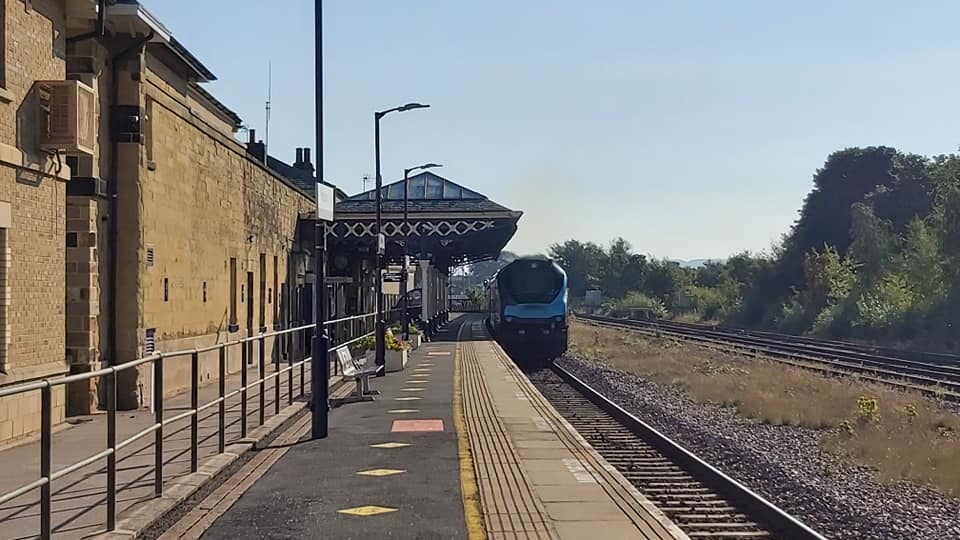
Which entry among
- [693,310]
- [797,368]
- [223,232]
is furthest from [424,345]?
[693,310]

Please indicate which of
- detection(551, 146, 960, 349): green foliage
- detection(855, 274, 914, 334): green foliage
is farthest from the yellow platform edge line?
detection(855, 274, 914, 334): green foliage

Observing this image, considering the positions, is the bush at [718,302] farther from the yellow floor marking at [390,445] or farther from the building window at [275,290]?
the yellow floor marking at [390,445]

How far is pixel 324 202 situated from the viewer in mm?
14812

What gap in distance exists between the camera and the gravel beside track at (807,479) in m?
10.8

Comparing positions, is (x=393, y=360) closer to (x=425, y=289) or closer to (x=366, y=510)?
(x=366, y=510)

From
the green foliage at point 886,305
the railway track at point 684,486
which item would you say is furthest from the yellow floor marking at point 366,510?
the green foliage at point 886,305

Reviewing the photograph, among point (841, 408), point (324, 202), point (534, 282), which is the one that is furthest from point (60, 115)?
point (534, 282)

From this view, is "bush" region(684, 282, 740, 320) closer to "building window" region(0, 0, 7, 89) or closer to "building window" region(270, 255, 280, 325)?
"building window" region(270, 255, 280, 325)

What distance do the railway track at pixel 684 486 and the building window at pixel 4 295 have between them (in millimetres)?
7407

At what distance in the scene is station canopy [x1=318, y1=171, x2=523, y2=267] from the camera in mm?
41344

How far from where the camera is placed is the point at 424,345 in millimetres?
39906

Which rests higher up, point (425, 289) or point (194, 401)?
point (425, 289)

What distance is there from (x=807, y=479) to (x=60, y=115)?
33.8 ft

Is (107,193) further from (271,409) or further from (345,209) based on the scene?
(345,209)
